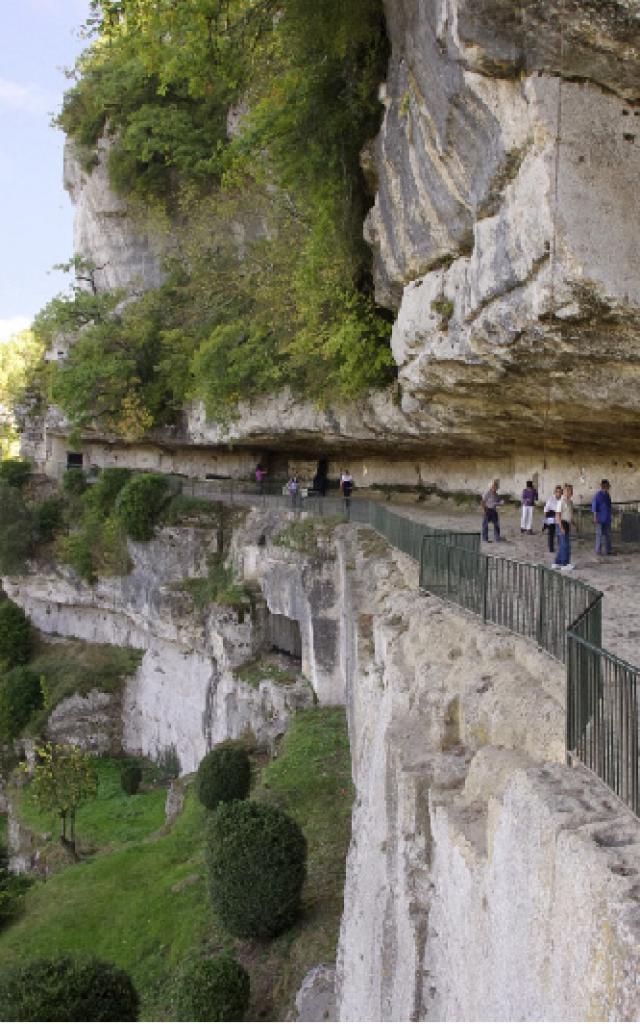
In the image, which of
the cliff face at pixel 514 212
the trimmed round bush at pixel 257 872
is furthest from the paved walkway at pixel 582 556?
the trimmed round bush at pixel 257 872

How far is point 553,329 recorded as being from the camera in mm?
7262

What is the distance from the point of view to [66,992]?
8.72 metres

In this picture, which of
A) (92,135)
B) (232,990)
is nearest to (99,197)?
(92,135)

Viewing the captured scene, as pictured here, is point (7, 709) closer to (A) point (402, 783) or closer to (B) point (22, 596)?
(B) point (22, 596)

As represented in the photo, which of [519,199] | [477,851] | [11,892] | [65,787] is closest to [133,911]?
[11,892]

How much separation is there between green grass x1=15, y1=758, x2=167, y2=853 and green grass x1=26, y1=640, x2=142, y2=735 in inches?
107

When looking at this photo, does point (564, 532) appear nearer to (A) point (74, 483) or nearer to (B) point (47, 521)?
(A) point (74, 483)

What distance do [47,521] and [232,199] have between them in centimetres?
1261

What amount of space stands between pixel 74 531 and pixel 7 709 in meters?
6.10

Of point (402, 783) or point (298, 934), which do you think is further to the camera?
point (298, 934)

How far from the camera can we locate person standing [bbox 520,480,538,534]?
12.4 metres

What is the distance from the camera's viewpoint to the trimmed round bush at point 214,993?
8531mm

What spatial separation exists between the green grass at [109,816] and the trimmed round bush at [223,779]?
447 cm

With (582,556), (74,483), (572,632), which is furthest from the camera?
(74,483)
